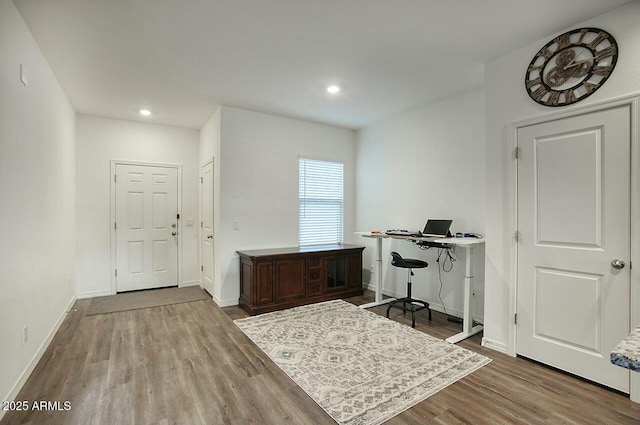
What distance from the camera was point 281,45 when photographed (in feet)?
8.84

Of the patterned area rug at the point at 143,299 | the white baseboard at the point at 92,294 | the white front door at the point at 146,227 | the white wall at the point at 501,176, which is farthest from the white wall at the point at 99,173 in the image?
the white wall at the point at 501,176

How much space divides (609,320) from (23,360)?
4394mm

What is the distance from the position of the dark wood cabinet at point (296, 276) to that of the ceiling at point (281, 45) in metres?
2.07

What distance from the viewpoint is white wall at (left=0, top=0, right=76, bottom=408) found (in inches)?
80.7

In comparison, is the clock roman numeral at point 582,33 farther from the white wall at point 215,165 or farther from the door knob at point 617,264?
the white wall at point 215,165

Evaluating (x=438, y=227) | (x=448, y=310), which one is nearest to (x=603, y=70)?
(x=438, y=227)

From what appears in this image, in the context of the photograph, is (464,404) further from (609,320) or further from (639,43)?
(639,43)

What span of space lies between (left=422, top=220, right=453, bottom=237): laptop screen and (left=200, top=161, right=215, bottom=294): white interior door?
300cm

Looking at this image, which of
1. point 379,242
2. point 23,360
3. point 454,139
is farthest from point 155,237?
point 454,139

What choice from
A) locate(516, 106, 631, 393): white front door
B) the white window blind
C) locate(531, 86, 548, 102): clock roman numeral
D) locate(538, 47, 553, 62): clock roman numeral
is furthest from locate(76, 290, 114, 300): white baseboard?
locate(538, 47, 553, 62): clock roman numeral

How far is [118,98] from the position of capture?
12.9ft

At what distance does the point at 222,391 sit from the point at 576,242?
2947 millimetres

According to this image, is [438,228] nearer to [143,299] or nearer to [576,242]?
[576,242]

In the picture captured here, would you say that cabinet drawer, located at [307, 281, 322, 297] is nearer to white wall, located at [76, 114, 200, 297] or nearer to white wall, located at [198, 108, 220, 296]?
white wall, located at [198, 108, 220, 296]
